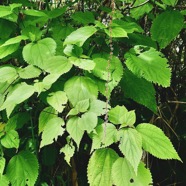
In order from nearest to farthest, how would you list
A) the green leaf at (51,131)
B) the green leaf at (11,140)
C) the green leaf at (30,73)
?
the green leaf at (51,131) → the green leaf at (30,73) → the green leaf at (11,140)

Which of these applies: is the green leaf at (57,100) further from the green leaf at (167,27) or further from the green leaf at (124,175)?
the green leaf at (167,27)

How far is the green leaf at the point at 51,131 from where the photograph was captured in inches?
38.9

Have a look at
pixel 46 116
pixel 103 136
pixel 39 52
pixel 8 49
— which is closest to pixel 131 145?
pixel 103 136

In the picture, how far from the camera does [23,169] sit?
4.02ft

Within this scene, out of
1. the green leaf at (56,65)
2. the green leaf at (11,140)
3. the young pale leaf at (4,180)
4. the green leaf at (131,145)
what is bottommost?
the young pale leaf at (4,180)

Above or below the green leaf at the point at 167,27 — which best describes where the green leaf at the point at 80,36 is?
above

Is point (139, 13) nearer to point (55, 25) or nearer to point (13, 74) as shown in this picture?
point (55, 25)

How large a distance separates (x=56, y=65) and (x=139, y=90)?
0.33m

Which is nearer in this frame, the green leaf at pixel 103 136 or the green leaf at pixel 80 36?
the green leaf at pixel 103 136

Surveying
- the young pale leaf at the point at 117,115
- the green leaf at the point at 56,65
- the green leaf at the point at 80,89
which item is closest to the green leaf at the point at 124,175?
the young pale leaf at the point at 117,115

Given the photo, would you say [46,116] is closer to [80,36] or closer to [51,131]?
[51,131]

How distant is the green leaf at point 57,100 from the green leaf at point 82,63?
105 mm

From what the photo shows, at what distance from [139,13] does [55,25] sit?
1.28 ft

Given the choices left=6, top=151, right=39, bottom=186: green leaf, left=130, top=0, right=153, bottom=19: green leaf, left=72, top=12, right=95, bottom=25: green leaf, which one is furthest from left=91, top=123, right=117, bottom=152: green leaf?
left=130, top=0, right=153, bottom=19: green leaf
